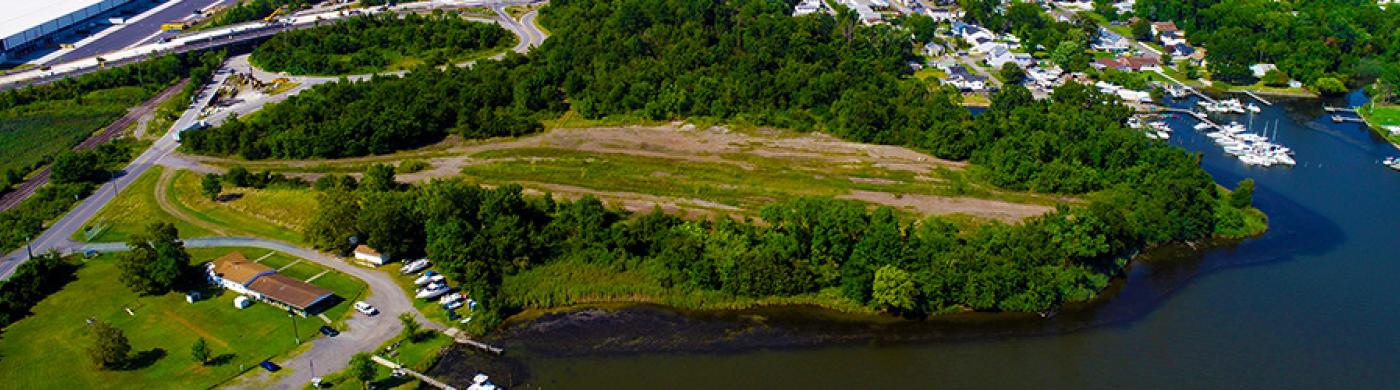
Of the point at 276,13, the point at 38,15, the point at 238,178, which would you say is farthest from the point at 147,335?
the point at 276,13

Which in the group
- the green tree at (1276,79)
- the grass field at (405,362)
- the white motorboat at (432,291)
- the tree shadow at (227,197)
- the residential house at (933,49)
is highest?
the residential house at (933,49)

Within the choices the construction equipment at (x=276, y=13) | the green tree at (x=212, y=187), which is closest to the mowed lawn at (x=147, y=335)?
the green tree at (x=212, y=187)

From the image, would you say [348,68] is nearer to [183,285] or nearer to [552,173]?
[552,173]

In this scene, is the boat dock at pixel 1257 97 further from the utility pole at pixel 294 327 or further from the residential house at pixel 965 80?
the utility pole at pixel 294 327

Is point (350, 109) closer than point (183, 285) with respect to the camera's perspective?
No

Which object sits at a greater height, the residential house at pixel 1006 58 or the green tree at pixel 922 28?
the green tree at pixel 922 28

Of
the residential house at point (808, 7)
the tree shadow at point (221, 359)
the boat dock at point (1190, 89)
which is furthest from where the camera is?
the residential house at point (808, 7)

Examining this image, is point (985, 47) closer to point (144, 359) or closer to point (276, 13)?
point (276, 13)

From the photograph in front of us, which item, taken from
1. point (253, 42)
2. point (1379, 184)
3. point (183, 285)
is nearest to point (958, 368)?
point (183, 285)
